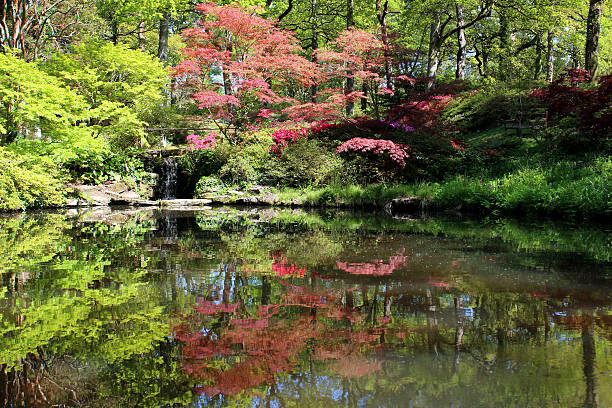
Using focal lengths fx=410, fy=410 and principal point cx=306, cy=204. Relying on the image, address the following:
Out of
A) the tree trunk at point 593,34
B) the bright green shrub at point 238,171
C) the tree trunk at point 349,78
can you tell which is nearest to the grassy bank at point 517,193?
the bright green shrub at point 238,171

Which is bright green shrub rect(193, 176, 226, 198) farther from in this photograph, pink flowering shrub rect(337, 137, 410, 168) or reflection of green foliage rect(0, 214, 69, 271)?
reflection of green foliage rect(0, 214, 69, 271)

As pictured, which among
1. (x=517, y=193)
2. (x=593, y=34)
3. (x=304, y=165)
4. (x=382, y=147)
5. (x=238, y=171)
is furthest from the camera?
(x=238, y=171)

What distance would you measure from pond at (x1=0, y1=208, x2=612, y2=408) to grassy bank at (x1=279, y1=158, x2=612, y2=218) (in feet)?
14.6

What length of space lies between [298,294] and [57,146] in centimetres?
1169

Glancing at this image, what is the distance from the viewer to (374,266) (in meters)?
4.36

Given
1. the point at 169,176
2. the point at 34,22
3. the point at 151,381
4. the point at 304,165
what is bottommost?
the point at 151,381

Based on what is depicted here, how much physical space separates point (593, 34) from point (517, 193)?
25.0ft

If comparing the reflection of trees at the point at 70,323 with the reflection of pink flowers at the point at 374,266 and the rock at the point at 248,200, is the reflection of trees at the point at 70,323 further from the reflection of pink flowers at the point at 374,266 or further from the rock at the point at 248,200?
the rock at the point at 248,200

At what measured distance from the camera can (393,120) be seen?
14031 mm

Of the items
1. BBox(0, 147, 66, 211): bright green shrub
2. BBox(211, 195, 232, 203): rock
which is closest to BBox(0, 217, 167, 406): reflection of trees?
BBox(0, 147, 66, 211): bright green shrub

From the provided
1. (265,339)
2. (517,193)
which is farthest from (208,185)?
(265,339)

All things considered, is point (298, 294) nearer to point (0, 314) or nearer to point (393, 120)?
point (0, 314)

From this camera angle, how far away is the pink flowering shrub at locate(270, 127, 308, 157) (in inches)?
602

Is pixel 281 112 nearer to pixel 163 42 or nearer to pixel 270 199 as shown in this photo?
pixel 270 199
